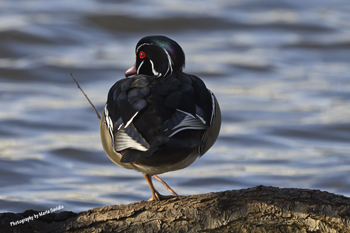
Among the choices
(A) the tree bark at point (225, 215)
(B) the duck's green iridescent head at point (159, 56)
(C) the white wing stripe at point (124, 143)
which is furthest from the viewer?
(B) the duck's green iridescent head at point (159, 56)

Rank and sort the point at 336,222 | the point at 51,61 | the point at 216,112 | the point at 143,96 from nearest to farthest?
the point at 336,222 < the point at 143,96 < the point at 216,112 < the point at 51,61

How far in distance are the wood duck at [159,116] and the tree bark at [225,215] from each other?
0.87 feet

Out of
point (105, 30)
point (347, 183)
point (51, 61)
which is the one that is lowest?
point (347, 183)

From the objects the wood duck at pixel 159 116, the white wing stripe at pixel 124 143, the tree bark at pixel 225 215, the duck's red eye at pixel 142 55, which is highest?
the duck's red eye at pixel 142 55

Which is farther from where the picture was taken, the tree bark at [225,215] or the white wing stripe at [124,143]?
the tree bark at [225,215]

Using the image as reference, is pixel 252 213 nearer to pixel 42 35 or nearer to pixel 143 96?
pixel 143 96

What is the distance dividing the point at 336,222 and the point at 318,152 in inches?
204

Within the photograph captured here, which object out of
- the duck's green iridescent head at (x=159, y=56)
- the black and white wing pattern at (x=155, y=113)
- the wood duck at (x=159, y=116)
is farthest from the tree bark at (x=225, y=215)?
the duck's green iridescent head at (x=159, y=56)

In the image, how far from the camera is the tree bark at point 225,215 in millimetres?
3641

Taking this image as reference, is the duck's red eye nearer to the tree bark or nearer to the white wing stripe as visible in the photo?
the white wing stripe

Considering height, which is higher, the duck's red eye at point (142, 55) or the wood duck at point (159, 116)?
the duck's red eye at point (142, 55)

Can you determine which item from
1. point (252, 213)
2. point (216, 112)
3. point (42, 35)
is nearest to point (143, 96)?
point (216, 112)

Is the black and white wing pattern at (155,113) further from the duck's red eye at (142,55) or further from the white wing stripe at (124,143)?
the duck's red eye at (142,55)

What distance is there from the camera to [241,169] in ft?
26.0
